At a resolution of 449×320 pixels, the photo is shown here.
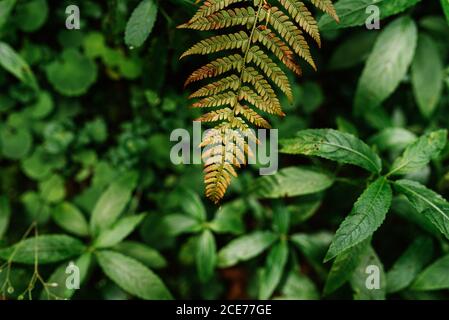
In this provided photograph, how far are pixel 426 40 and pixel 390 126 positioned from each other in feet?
1.71

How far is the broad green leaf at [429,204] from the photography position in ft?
4.42

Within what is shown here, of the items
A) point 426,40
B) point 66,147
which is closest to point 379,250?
point 426,40

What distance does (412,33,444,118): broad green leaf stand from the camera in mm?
2160

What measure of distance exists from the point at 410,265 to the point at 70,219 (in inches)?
74.3

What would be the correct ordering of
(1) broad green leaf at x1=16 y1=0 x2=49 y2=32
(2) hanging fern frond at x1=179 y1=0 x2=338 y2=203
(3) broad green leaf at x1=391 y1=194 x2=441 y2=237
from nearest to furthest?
(2) hanging fern frond at x1=179 y1=0 x2=338 y2=203 → (3) broad green leaf at x1=391 y1=194 x2=441 y2=237 → (1) broad green leaf at x1=16 y1=0 x2=49 y2=32

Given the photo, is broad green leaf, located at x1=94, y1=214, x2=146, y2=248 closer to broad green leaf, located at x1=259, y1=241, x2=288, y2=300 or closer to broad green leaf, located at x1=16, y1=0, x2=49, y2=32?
broad green leaf, located at x1=259, y1=241, x2=288, y2=300

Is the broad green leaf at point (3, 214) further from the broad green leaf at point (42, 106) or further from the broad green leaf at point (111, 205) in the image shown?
the broad green leaf at point (42, 106)

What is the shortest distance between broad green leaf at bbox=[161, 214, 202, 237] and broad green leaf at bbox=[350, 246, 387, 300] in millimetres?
842

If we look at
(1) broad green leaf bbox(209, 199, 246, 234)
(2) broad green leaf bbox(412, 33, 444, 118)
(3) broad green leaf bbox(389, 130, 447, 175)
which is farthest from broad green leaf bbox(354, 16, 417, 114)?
(1) broad green leaf bbox(209, 199, 246, 234)

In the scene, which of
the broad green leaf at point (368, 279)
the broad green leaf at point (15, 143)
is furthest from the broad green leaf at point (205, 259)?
the broad green leaf at point (15, 143)

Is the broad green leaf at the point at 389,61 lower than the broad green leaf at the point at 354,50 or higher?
lower

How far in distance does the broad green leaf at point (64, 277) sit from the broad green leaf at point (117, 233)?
3.3 inches

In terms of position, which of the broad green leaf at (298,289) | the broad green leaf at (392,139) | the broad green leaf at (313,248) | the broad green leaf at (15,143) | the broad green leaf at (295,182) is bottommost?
the broad green leaf at (298,289)
